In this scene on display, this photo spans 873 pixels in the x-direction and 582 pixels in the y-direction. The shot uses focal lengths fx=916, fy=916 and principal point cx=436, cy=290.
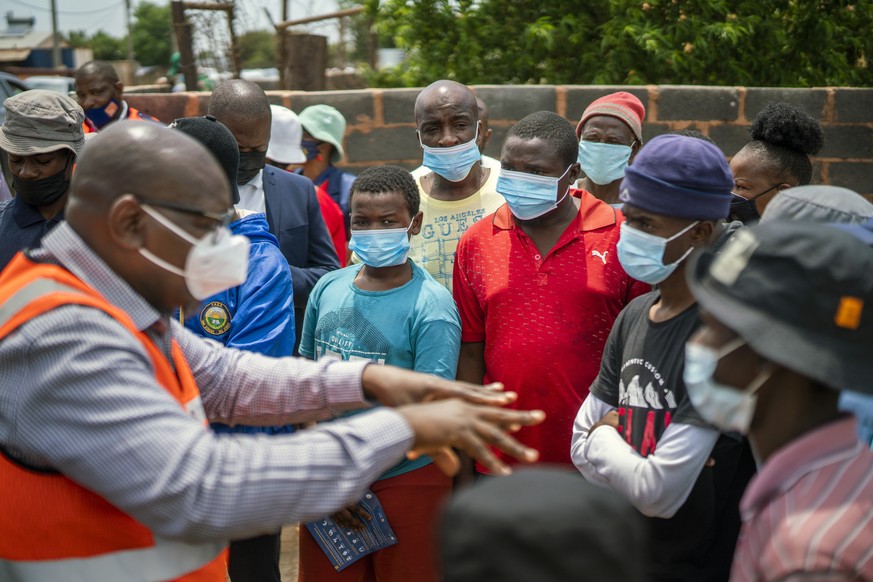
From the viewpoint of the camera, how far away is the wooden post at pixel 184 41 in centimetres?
887

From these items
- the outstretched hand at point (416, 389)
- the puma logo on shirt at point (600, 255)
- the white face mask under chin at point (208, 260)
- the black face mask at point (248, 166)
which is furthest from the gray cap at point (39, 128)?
the outstretched hand at point (416, 389)

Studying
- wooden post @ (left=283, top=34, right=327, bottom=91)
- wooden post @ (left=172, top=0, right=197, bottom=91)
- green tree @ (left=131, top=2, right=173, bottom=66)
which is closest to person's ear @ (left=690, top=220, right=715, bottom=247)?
wooden post @ (left=283, top=34, right=327, bottom=91)

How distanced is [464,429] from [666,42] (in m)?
6.29

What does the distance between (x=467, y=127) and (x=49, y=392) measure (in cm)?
299

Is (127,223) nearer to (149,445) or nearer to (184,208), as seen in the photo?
(184,208)

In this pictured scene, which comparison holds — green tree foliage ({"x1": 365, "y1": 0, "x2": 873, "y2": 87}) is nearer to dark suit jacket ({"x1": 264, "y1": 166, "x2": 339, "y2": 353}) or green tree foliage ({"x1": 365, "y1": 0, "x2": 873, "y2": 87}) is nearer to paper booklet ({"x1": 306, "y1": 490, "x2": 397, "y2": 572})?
dark suit jacket ({"x1": 264, "y1": 166, "x2": 339, "y2": 353})

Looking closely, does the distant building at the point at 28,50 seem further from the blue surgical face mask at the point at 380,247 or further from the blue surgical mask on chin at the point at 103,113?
the blue surgical face mask at the point at 380,247

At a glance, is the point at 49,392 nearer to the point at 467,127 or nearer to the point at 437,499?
the point at 437,499

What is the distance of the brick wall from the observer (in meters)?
6.27

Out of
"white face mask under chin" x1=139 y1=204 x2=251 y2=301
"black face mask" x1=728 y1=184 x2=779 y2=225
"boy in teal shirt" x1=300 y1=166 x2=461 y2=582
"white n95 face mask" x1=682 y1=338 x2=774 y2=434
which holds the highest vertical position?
"white face mask under chin" x1=139 y1=204 x2=251 y2=301

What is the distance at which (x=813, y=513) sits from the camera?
1584 millimetres

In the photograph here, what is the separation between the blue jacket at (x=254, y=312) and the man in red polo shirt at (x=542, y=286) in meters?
0.70

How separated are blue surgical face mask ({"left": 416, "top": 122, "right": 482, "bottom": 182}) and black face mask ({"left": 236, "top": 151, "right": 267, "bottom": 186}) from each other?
32.4 inches

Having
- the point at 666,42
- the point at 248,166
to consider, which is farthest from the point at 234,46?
the point at 248,166
